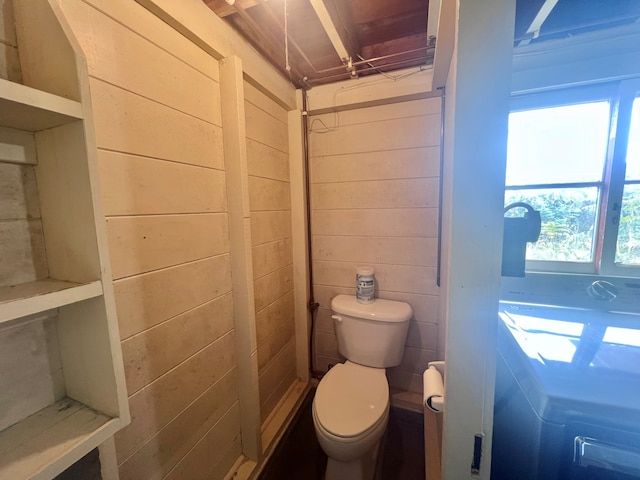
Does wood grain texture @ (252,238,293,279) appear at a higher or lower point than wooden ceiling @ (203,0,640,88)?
lower

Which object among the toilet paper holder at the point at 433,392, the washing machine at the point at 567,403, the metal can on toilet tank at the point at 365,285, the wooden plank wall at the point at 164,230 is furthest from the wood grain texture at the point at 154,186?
the washing machine at the point at 567,403

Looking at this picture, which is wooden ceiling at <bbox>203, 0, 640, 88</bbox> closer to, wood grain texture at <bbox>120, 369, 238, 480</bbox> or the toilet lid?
wood grain texture at <bbox>120, 369, 238, 480</bbox>

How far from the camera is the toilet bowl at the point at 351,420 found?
1150 mm

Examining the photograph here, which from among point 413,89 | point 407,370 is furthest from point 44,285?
point 407,370

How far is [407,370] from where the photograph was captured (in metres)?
1.77

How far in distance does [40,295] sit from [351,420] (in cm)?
126

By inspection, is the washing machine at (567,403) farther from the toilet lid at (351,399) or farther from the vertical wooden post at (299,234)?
the vertical wooden post at (299,234)

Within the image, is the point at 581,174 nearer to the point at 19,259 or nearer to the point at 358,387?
the point at 358,387

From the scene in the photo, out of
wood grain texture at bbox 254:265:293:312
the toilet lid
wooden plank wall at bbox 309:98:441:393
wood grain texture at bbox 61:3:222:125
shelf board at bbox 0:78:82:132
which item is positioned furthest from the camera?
wooden plank wall at bbox 309:98:441:393

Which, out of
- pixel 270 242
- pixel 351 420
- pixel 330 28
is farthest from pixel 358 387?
pixel 330 28

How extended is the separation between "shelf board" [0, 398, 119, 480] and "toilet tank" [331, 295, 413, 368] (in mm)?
1253

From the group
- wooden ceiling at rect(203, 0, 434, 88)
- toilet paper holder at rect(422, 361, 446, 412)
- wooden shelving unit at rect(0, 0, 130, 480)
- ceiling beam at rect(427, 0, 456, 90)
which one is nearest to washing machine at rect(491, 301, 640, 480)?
toilet paper holder at rect(422, 361, 446, 412)

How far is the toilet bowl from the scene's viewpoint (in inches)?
45.3

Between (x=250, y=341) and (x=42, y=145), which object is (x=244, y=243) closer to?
(x=250, y=341)
